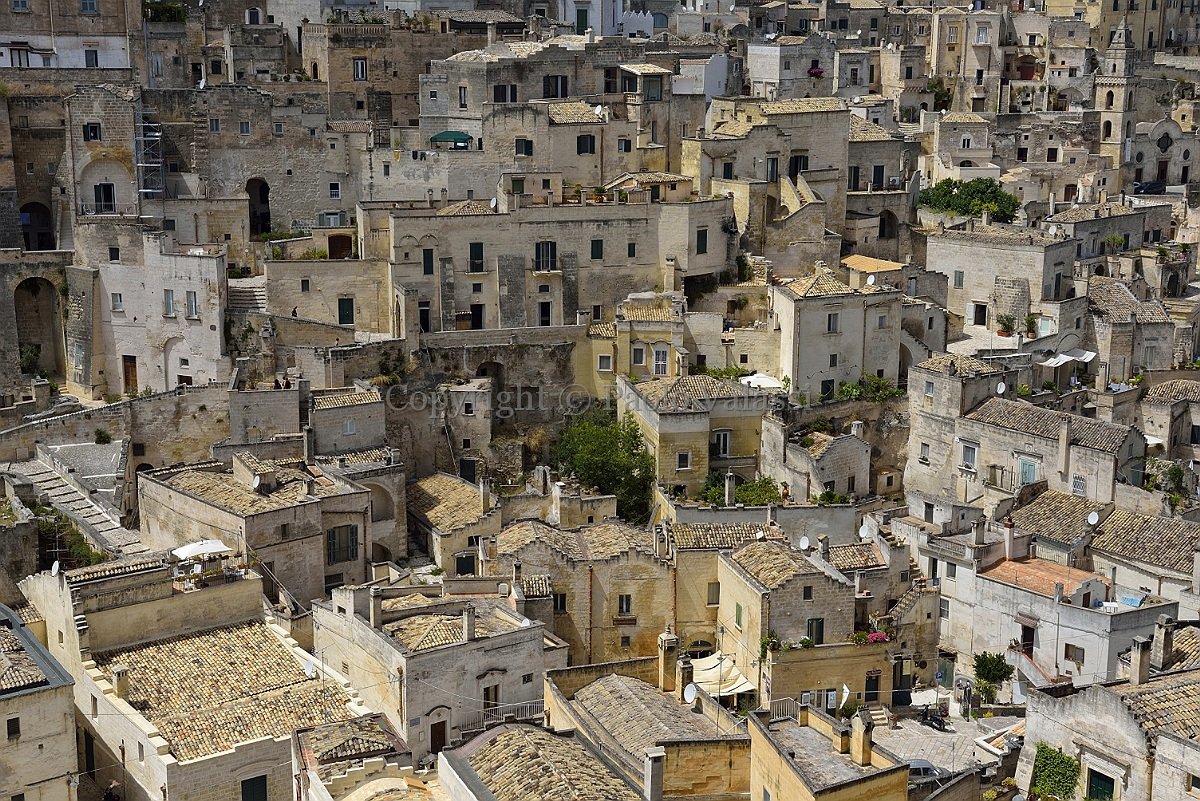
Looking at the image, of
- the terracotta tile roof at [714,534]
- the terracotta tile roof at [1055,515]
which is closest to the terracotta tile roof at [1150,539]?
the terracotta tile roof at [1055,515]

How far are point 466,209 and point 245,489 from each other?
14009 mm

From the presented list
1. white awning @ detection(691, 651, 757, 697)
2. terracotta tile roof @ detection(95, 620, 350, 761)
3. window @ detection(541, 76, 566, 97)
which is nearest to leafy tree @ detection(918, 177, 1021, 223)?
window @ detection(541, 76, 566, 97)

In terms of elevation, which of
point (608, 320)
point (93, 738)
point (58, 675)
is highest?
point (608, 320)

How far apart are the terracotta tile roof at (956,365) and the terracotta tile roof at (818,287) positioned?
3.03m

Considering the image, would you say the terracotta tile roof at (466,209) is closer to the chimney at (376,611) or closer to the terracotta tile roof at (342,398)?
the terracotta tile roof at (342,398)

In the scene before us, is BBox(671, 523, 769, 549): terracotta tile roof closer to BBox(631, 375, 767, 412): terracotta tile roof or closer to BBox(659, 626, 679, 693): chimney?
BBox(659, 626, 679, 693): chimney

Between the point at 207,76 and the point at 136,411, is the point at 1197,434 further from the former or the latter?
the point at 207,76

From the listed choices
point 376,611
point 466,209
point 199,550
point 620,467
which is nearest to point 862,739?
point 376,611

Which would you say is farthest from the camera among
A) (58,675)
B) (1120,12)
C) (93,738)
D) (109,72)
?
(1120,12)

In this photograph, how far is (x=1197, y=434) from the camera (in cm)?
5247

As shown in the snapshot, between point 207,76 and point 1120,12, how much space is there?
4418cm

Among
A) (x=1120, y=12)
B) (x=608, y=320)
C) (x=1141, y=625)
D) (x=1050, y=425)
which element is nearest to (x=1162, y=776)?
(x=1141, y=625)

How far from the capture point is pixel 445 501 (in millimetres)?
47438

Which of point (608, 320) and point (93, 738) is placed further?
point (608, 320)
